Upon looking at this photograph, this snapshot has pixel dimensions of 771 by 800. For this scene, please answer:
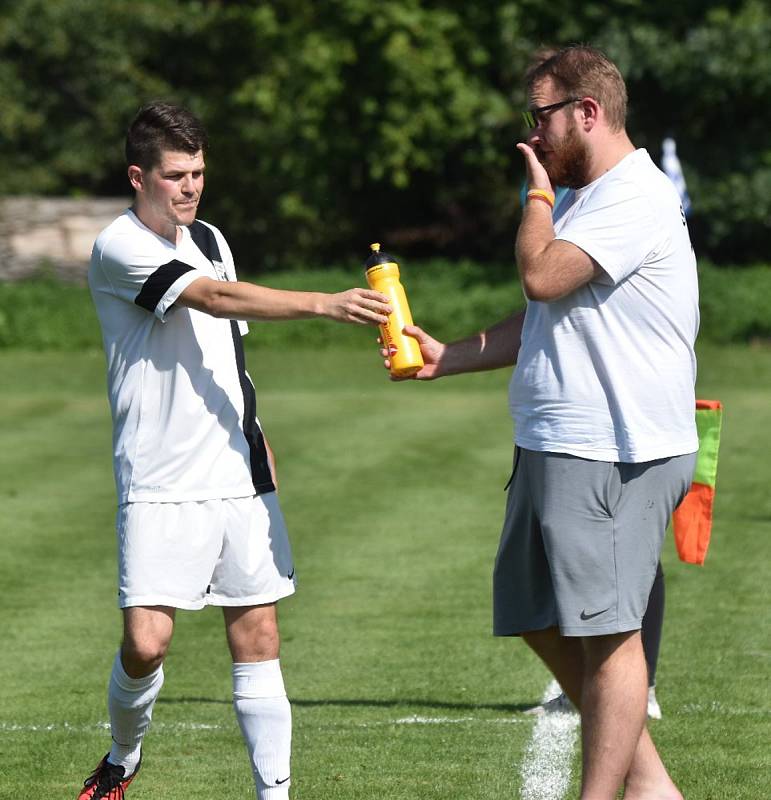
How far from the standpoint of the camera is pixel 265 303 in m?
4.75

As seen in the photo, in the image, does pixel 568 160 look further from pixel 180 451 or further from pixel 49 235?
pixel 49 235

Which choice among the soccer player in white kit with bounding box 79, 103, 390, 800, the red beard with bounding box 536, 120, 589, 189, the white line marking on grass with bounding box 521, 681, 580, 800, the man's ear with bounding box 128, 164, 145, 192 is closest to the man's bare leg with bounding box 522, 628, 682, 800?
the white line marking on grass with bounding box 521, 681, 580, 800

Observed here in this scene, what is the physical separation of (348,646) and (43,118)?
115 ft

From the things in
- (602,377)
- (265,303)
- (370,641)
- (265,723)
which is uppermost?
(265,303)

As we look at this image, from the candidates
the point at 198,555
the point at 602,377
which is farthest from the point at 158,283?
the point at 602,377

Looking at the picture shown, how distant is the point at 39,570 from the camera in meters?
9.39

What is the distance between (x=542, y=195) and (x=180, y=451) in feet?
4.39

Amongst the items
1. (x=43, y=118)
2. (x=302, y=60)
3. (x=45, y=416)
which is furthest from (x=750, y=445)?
(x=43, y=118)

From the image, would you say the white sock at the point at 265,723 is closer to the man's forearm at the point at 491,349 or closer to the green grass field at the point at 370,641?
the green grass field at the point at 370,641

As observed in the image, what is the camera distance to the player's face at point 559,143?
176 inches

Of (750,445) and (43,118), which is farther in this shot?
(43,118)

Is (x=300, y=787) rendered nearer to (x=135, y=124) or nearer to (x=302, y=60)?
(x=135, y=124)

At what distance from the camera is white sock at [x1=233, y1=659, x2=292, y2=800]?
4898mm

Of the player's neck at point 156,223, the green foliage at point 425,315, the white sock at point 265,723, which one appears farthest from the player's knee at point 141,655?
the green foliage at point 425,315
